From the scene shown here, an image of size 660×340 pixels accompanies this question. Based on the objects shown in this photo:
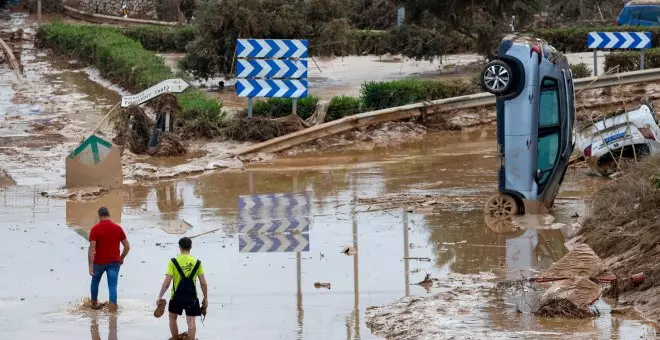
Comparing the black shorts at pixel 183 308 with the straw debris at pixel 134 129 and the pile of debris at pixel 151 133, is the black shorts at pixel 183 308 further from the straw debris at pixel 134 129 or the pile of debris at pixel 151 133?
the straw debris at pixel 134 129

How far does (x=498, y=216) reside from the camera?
19156 mm

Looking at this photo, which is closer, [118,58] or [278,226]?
[278,226]

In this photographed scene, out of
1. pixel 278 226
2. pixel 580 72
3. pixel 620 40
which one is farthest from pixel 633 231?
pixel 620 40

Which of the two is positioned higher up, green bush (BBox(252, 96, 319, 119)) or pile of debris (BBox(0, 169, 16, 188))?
green bush (BBox(252, 96, 319, 119))

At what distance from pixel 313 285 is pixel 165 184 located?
7.76m

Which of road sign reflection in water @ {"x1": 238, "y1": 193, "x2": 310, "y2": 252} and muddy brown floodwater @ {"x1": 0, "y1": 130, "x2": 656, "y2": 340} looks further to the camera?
road sign reflection in water @ {"x1": 238, "y1": 193, "x2": 310, "y2": 252}

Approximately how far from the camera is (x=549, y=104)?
61.8 feet

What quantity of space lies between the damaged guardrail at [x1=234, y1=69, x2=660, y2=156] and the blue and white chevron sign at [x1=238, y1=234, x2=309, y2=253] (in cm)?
697

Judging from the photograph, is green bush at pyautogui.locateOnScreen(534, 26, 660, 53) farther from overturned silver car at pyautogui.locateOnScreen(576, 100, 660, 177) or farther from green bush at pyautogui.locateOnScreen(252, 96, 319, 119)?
overturned silver car at pyautogui.locateOnScreen(576, 100, 660, 177)

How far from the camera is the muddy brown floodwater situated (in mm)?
13688

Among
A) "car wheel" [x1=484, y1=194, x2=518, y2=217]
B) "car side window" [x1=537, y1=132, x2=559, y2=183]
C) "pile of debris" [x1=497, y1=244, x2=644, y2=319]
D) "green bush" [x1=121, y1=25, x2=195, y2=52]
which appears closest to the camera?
"pile of debris" [x1=497, y1=244, x2=644, y2=319]

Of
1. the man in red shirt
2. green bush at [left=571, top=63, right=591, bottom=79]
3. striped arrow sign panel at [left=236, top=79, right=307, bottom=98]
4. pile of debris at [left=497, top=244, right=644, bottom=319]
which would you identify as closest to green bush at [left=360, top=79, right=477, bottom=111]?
striped arrow sign panel at [left=236, top=79, right=307, bottom=98]

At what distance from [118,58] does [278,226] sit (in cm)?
2037

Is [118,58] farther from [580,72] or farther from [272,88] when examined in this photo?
[580,72]
